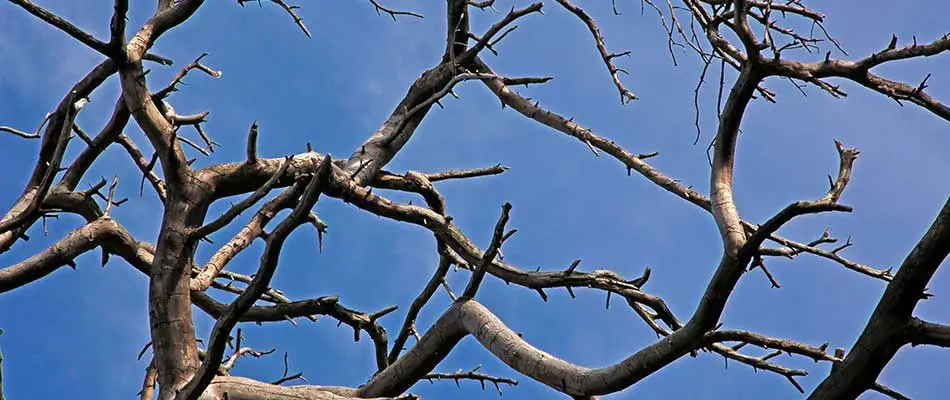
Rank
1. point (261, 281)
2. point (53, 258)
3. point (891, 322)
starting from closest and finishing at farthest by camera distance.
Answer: point (891, 322) → point (261, 281) → point (53, 258)

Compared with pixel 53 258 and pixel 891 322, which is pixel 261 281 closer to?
pixel 891 322

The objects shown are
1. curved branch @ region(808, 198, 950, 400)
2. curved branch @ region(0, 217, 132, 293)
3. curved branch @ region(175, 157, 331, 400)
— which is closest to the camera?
curved branch @ region(808, 198, 950, 400)

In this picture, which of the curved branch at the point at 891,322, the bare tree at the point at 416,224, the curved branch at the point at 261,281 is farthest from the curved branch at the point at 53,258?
the curved branch at the point at 891,322

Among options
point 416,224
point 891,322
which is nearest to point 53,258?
point 416,224

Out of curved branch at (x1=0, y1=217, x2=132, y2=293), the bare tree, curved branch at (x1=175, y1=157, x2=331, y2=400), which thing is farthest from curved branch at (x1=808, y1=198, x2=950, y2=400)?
curved branch at (x1=0, y1=217, x2=132, y2=293)

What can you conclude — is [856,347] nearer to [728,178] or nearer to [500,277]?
[728,178]

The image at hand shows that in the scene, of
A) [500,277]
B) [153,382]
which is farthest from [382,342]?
[153,382]

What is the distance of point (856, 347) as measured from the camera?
118 inches

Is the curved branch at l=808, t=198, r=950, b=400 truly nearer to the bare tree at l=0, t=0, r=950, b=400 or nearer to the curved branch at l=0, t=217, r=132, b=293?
the bare tree at l=0, t=0, r=950, b=400

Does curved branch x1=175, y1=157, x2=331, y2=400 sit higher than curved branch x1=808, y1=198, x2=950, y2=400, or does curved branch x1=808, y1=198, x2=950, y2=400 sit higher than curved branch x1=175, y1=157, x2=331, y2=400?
curved branch x1=175, y1=157, x2=331, y2=400

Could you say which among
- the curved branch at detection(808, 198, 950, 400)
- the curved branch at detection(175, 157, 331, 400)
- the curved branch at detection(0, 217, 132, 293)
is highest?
the curved branch at detection(0, 217, 132, 293)

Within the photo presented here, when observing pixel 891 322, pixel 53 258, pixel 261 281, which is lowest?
pixel 891 322

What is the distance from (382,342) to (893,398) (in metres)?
3.06

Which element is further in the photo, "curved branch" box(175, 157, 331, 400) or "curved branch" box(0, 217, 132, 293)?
"curved branch" box(0, 217, 132, 293)
